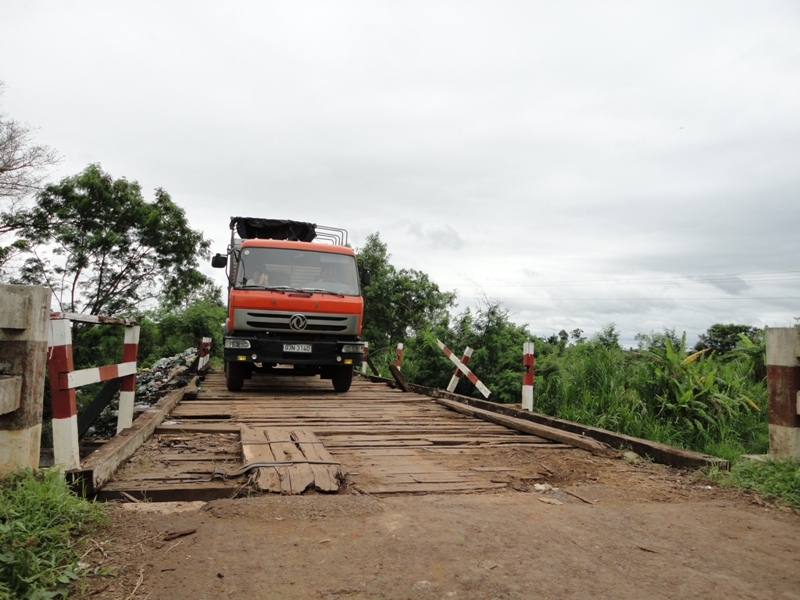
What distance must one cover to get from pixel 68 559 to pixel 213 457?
6.57ft

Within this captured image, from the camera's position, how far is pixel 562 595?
88.5 inches

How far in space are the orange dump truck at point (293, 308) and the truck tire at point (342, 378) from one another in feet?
0.05

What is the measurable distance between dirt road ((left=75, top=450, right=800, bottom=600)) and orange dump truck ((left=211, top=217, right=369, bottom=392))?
19.0 feet

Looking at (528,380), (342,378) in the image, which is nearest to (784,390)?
(528,380)

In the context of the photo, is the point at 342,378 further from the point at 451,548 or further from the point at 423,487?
the point at 451,548

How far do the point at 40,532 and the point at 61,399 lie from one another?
1.16m

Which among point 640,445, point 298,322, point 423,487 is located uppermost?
point 298,322

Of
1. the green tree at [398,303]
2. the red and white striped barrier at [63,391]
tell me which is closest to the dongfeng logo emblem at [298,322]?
the red and white striped barrier at [63,391]

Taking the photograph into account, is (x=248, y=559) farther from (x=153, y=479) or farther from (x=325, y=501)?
(x=153, y=479)

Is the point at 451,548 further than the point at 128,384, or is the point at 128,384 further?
the point at 128,384

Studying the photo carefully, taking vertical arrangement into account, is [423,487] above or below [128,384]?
below

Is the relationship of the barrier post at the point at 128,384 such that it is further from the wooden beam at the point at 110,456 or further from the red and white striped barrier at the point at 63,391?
the red and white striped barrier at the point at 63,391

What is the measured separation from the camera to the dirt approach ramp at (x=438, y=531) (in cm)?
233

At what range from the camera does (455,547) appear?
2682mm
